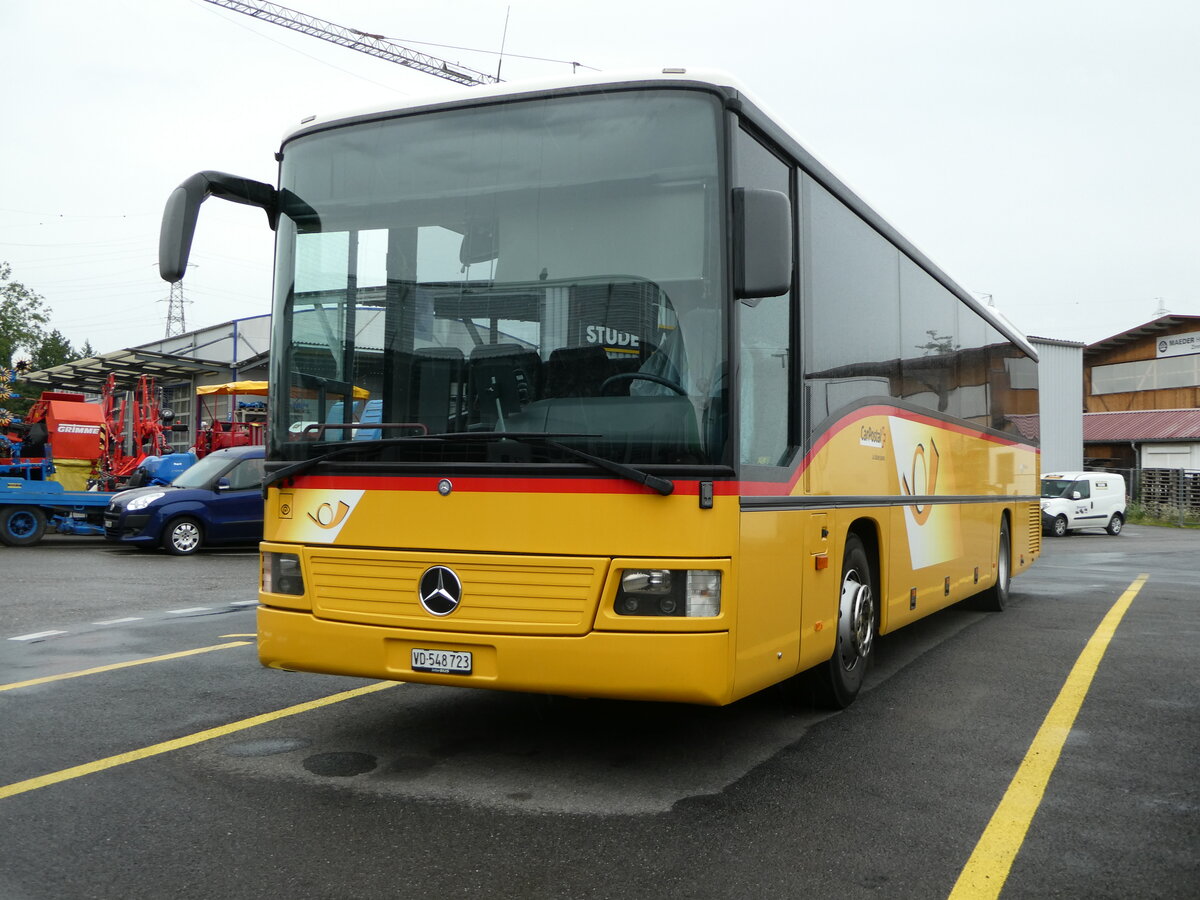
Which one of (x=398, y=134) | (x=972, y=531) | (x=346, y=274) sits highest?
(x=398, y=134)

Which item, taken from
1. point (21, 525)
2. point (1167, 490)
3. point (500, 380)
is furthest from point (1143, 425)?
point (500, 380)

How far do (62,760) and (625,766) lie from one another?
8.50 feet

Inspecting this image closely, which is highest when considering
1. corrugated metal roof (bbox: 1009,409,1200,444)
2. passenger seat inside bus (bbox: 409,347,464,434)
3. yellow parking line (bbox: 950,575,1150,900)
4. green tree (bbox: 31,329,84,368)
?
green tree (bbox: 31,329,84,368)

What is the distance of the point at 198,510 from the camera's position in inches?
683

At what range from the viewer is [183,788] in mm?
4781

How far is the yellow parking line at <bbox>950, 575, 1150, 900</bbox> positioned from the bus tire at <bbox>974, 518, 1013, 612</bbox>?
346 cm

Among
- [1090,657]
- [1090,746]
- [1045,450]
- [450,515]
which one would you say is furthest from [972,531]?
[1045,450]

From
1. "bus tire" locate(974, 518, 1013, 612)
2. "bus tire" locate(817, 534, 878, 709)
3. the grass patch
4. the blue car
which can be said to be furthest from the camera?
the grass patch

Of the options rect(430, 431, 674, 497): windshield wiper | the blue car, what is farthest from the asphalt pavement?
the blue car

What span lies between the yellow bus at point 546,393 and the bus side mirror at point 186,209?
1cm

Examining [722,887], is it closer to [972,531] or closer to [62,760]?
[62,760]

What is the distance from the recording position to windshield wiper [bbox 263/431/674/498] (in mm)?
4602

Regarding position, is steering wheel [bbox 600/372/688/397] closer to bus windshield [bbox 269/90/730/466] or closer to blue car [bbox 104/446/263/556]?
bus windshield [bbox 269/90/730/466]

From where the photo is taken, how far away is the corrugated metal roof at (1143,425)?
46.9 metres
